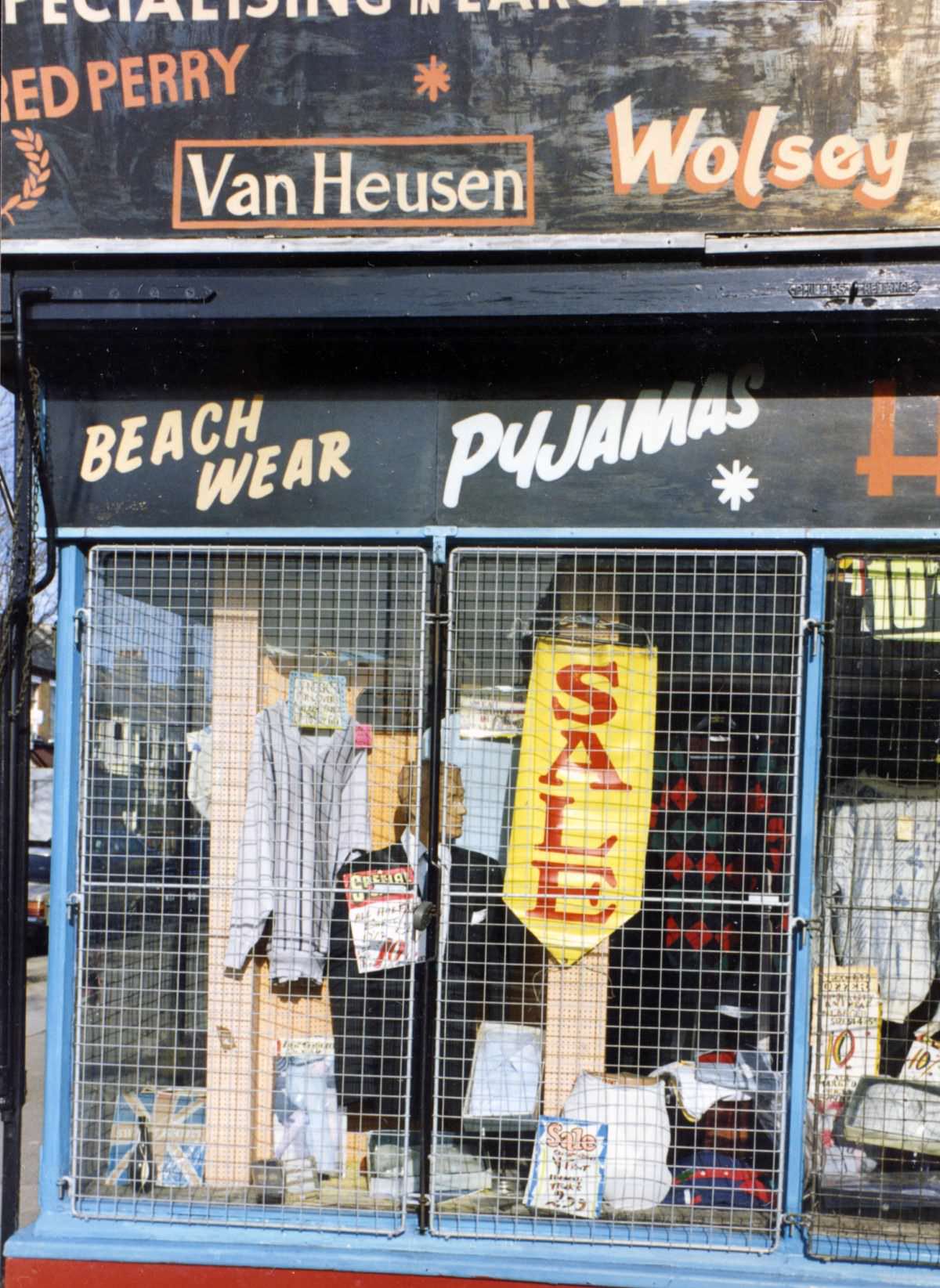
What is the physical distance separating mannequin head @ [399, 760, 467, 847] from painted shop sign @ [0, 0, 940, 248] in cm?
205

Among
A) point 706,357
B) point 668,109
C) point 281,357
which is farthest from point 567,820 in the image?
point 668,109

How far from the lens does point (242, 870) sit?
14.6 feet

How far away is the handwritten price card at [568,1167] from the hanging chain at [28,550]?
2635 mm

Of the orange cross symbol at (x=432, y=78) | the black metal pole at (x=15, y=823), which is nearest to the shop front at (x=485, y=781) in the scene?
the black metal pole at (x=15, y=823)

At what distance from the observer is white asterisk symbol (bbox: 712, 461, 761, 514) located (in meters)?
4.23

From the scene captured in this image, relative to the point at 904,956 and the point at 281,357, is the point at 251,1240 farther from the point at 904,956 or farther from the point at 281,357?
the point at 281,357

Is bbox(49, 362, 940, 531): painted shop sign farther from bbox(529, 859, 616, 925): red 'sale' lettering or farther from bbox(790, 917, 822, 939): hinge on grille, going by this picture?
bbox(790, 917, 822, 939): hinge on grille

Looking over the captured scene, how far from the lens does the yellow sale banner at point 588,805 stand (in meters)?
4.37

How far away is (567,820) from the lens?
4395 millimetres

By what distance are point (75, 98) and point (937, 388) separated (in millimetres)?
3476

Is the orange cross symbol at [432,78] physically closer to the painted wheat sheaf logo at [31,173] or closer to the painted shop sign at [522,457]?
the painted shop sign at [522,457]

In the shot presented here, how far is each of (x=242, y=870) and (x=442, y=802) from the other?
0.86 m

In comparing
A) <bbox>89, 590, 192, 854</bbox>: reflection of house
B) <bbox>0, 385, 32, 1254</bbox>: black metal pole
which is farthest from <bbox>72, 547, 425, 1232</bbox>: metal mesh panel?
<bbox>0, 385, 32, 1254</bbox>: black metal pole

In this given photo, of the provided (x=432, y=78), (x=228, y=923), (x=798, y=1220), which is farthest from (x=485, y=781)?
(x=432, y=78)
